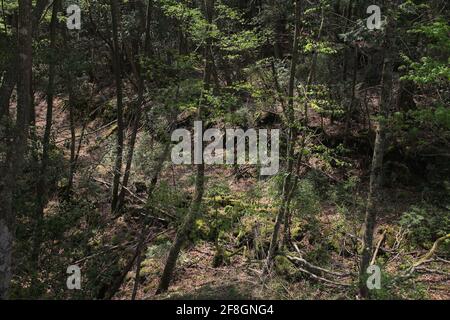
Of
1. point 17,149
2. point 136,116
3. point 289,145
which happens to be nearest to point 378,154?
point 289,145

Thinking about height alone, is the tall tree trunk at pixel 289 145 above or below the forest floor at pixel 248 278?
above

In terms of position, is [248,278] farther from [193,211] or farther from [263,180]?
[263,180]

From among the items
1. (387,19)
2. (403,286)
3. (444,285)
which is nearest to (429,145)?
(444,285)

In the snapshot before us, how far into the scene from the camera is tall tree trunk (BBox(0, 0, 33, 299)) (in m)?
7.75

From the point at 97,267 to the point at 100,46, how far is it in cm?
1350

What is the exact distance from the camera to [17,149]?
803cm

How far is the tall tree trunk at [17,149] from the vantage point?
7746 millimetres

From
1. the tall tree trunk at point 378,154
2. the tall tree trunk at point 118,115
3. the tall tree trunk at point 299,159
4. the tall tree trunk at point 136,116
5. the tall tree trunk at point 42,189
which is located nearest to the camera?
the tall tree trunk at point 378,154

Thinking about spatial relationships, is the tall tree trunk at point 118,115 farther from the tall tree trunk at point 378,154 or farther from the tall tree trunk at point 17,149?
the tall tree trunk at point 378,154

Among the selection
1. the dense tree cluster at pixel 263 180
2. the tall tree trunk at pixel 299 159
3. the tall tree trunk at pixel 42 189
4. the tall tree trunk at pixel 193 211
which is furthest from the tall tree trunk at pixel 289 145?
the tall tree trunk at pixel 42 189

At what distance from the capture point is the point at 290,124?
1005 cm

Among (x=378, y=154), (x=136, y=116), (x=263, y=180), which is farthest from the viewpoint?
(x=136, y=116)
